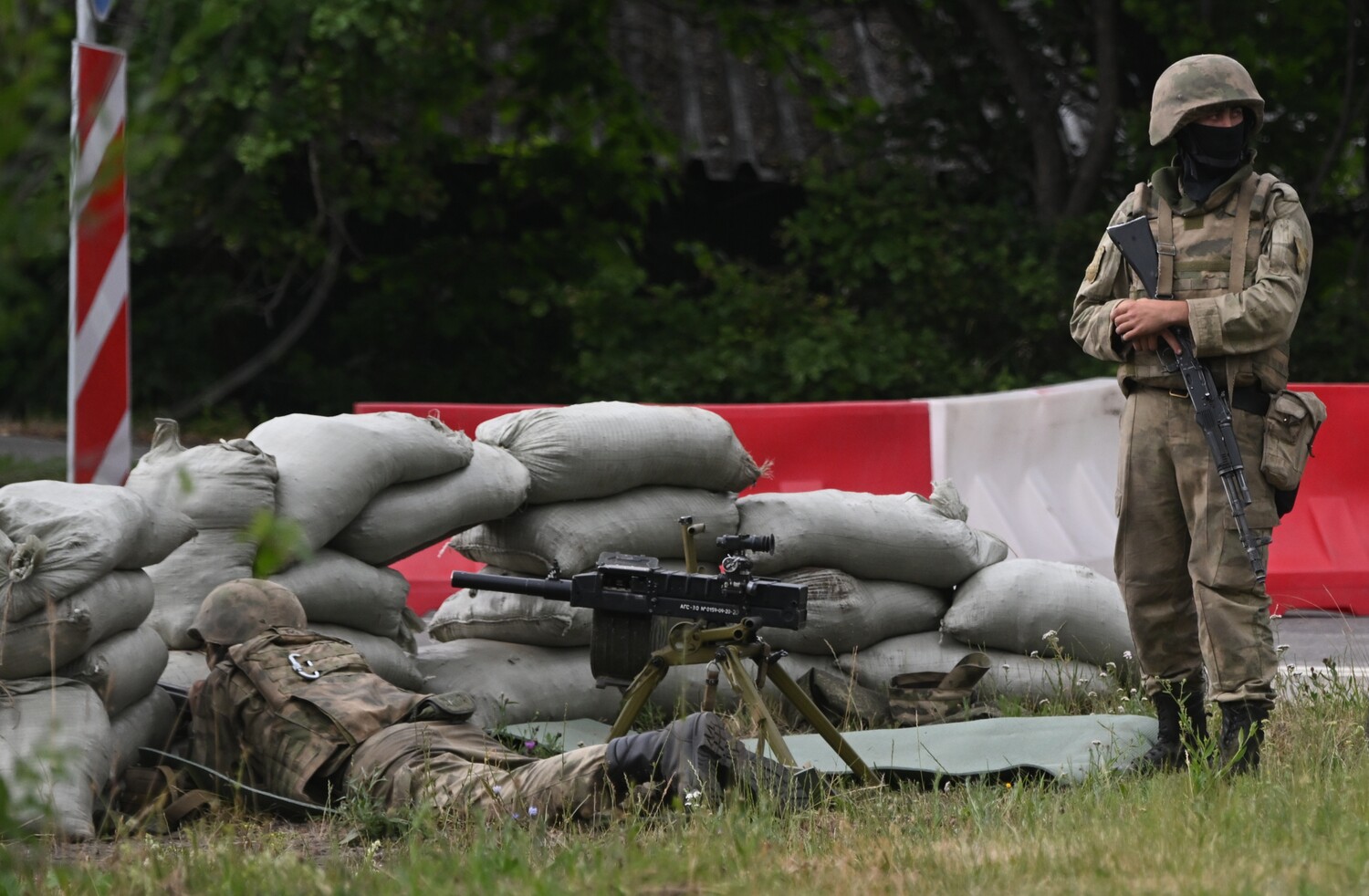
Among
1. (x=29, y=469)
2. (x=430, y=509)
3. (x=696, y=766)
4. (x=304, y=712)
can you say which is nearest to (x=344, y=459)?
(x=430, y=509)

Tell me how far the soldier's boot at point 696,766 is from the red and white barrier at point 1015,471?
10.8 ft

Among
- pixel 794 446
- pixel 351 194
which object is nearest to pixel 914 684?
pixel 794 446

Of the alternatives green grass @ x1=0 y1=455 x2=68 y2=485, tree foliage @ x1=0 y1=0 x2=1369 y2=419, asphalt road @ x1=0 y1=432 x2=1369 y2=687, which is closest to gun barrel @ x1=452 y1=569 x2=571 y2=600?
asphalt road @ x1=0 y1=432 x2=1369 y2=687

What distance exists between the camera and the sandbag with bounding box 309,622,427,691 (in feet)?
15.4

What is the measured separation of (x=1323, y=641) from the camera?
6.13 meters

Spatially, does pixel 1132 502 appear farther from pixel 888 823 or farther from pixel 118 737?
pixel 118 737

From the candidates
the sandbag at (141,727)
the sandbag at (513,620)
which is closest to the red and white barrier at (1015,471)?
the sandbag at (513,620)

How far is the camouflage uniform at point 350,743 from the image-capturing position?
11.8ft

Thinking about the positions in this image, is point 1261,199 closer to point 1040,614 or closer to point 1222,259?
point 1222,259

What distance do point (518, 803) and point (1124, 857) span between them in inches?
54.9

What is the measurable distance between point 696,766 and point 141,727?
167 centimetres

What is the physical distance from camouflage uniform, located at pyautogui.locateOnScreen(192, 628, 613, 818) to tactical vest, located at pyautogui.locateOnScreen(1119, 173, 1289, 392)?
184 cm

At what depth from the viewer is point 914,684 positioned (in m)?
5.08

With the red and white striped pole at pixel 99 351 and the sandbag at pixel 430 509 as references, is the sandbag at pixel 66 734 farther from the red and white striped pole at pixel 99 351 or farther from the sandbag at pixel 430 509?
the red and white striped pole at pixel 99 351
